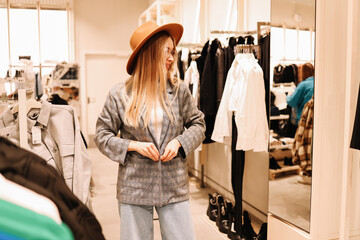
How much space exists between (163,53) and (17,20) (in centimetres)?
696

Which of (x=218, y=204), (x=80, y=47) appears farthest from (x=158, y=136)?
(x=80, y=47)

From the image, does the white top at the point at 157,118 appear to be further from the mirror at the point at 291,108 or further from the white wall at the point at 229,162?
the white wall at the point at 229,162

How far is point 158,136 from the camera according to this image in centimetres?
167

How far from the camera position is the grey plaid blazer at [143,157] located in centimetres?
162

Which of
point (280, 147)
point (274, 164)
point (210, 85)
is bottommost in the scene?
point (274, 164)

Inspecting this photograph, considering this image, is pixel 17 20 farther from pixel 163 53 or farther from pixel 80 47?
pixel 163 53

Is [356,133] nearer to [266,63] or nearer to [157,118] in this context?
[157,118]

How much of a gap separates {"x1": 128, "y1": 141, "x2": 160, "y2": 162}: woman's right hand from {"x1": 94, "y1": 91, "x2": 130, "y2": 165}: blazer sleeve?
0.05m

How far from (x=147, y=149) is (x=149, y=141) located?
0.10 metres

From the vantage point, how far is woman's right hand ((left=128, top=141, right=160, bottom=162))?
1561mm

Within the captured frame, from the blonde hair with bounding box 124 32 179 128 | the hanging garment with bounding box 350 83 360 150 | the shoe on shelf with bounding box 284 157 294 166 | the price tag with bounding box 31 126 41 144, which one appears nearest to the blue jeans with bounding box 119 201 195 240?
the blonde hair with bounding box 124 32 179 128

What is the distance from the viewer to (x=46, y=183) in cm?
64

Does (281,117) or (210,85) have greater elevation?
(210,85)

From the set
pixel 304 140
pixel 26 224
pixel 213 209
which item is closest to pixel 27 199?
pixel 26 224
